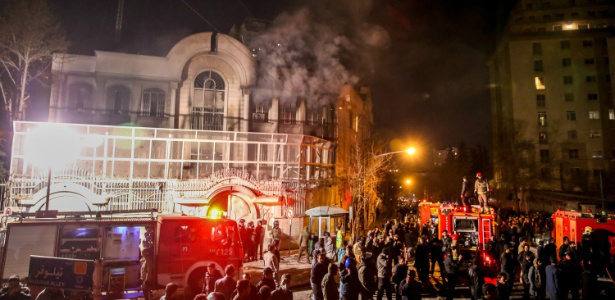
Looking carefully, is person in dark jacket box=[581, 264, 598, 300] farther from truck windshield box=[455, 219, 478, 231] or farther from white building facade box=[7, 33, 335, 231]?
white building facade box=[7, 33, 335, 231]

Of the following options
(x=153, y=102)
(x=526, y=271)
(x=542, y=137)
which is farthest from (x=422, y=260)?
(x=542, y=137)

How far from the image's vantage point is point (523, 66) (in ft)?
180

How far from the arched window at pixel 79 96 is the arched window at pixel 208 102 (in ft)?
23.1

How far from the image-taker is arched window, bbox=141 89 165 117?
2638cm

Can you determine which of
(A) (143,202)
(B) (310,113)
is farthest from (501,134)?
(A) (143,202)

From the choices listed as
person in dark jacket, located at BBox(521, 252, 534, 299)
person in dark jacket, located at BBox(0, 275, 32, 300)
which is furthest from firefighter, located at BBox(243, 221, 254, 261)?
person in dark jacket, located at BBox(521, 252, 534, 299)

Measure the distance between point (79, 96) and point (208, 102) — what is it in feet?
28.4

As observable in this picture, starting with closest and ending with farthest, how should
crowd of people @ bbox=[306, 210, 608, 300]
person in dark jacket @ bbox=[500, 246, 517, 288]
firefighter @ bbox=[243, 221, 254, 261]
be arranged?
crowd of people @ bbox=[306, 210, 608, 300], person in dark jacket @ bbox=[500, 246, 517, 288], firefighter @ bbox=[243, 221, 254, 261]

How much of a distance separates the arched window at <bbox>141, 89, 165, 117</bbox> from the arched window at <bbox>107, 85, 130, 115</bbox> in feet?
3.63

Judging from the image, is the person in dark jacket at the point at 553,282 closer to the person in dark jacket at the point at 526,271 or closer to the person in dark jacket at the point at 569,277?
the person in dark jacket at the point at 569,277

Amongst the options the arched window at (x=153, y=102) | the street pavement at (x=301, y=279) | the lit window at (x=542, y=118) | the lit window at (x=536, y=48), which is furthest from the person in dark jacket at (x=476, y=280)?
the lit window at (x=536, y=48)

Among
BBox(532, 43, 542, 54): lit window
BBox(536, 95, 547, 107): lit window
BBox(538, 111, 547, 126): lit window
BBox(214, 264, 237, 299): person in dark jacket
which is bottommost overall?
BBox(214, 264, 237, 299): person in dark jacket

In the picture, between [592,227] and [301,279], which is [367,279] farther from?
[592,227]

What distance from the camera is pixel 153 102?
26.5 meters
